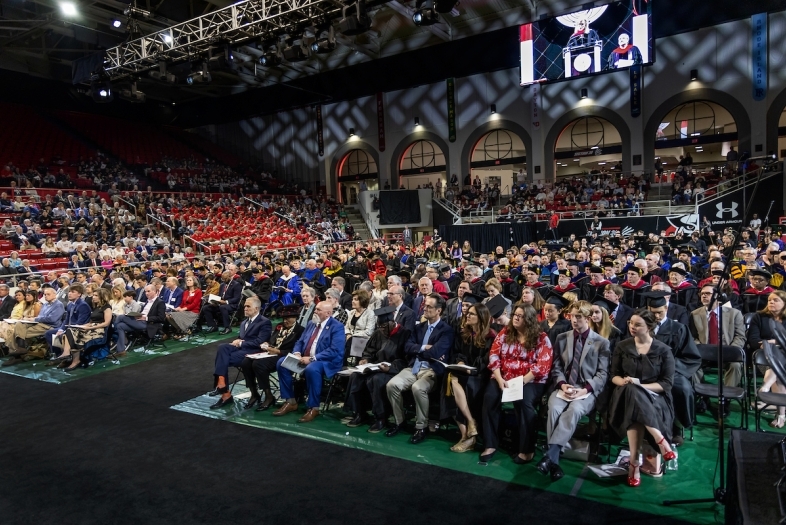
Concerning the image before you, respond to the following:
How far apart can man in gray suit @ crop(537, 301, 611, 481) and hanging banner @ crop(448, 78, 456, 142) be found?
22.2 m

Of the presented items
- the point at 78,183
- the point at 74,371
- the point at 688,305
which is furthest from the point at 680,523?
the point at 78,183

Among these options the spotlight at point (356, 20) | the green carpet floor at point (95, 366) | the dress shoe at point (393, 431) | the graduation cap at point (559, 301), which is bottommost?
the dress shoe at point (393, 431)

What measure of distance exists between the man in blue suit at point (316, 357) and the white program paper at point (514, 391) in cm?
198

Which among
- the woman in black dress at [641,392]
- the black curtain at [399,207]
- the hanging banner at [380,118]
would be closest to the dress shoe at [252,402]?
the woman in black dress at [641,392]

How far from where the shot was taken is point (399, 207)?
80.6 ft

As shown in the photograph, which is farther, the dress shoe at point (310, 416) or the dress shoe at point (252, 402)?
the dress shoe at point (252, 402)

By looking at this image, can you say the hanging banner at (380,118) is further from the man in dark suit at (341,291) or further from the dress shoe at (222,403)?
the dress shoe at (222,403)

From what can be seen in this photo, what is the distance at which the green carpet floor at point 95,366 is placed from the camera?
24.9 feet

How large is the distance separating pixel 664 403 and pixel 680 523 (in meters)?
0.86

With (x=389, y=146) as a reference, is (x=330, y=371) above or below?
below

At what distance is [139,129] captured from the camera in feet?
96.3

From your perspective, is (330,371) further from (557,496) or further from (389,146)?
(389,146)

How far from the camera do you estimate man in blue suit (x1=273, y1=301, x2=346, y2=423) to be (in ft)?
17.9

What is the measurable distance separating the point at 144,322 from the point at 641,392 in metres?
7.69
